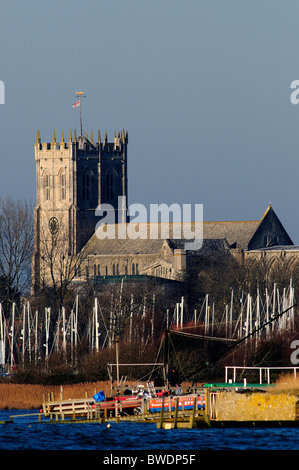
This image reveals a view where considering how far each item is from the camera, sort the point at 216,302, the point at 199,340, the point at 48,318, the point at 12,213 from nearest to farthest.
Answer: the point at 199,340 → the point at 48,318 → the point at 216,302 → the point at 12,213

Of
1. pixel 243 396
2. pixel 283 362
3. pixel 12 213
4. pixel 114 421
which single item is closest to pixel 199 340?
pixel 283 362

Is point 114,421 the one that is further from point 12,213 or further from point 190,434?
point 12,213

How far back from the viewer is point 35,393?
312 ft

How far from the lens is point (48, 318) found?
13212cm

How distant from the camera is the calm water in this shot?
64.6 m

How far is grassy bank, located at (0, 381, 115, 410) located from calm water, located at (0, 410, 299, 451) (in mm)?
17409

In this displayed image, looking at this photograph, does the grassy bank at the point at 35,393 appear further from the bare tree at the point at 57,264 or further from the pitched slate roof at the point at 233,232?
the pitched slate roof at the point at 233,232

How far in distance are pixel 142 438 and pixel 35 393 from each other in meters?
28.2


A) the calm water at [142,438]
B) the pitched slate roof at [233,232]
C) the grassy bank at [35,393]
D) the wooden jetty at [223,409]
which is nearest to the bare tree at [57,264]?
the pitched slate roof at [233,232]

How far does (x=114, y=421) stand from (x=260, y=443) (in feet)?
40.3

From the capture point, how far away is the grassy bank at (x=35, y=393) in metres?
92.2

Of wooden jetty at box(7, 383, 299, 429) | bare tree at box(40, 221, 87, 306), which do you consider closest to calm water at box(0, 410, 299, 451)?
wooden jetty at box(7, 383, 299, 429)

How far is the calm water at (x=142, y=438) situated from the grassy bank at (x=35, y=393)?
57.1ft

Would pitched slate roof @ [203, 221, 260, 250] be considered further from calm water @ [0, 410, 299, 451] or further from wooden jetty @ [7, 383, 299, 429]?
calm water @ [0, 410, 299, 451]
